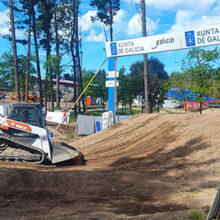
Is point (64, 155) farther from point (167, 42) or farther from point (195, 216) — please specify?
point (167, 42)

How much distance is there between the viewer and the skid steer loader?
1068 cm

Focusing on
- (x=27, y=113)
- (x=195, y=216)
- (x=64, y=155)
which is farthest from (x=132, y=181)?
(x=27, y=113)

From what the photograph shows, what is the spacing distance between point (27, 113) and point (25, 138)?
3.18 feet

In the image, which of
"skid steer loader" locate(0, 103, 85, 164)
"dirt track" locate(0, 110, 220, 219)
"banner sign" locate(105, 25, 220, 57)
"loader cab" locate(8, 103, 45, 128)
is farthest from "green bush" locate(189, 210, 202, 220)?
"banner sign" locate(105, 25, 220, 57)

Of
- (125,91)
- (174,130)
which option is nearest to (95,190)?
(174,130)

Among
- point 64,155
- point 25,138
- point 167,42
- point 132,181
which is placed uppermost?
point 167,42

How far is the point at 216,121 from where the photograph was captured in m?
15.1

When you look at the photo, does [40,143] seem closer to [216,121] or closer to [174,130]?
[174,130]

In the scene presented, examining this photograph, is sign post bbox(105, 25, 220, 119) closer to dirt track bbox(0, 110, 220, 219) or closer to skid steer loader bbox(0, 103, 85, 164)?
dirt track bbox(0, 110, 220, 219)

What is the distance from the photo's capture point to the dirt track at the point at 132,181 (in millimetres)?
6238

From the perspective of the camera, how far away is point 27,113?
11.2m

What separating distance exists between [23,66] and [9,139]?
28.4 meters

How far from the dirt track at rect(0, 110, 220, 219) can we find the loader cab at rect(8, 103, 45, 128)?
167 cm

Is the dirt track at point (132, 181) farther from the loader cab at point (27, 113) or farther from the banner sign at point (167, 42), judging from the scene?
the banner sign at point (167, 42)
